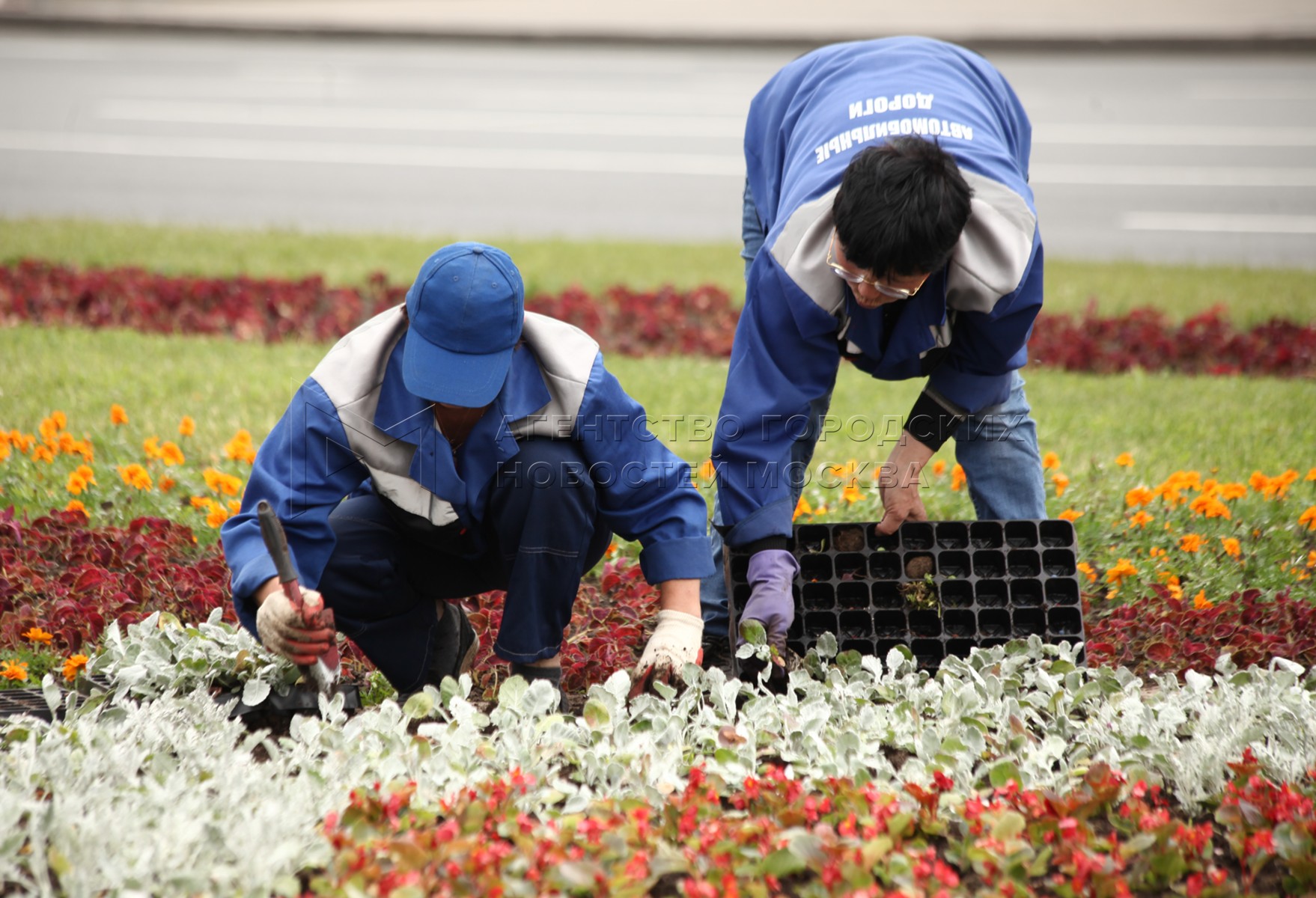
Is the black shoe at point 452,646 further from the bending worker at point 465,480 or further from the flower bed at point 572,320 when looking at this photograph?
the flower bed at point 572,320

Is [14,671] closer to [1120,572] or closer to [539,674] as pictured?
[539,674]

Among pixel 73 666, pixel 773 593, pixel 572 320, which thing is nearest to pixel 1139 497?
pixel 773 593

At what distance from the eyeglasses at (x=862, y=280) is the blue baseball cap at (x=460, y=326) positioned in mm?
685

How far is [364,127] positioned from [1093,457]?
299 inches

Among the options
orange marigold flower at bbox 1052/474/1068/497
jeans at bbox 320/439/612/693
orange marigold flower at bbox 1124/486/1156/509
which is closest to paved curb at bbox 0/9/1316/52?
orange marigold flower at bbox 1052/474/1068/497

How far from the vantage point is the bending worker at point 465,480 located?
2172 mm

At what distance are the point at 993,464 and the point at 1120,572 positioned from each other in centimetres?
53

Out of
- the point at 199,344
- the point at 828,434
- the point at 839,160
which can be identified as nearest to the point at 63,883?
the point at 839,160

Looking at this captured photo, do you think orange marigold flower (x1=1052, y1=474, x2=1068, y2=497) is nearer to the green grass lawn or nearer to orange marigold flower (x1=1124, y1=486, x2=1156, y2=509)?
orange marigold flower (x1=1124, y1=486, x2=1156, y2=509)

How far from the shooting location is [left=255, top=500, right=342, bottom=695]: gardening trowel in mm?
1974

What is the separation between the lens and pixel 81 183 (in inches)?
340

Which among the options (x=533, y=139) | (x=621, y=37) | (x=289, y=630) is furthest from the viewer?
(x=621, y=37)

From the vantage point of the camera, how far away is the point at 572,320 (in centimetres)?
585

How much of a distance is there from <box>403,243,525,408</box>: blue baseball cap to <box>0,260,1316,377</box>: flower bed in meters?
3.63
